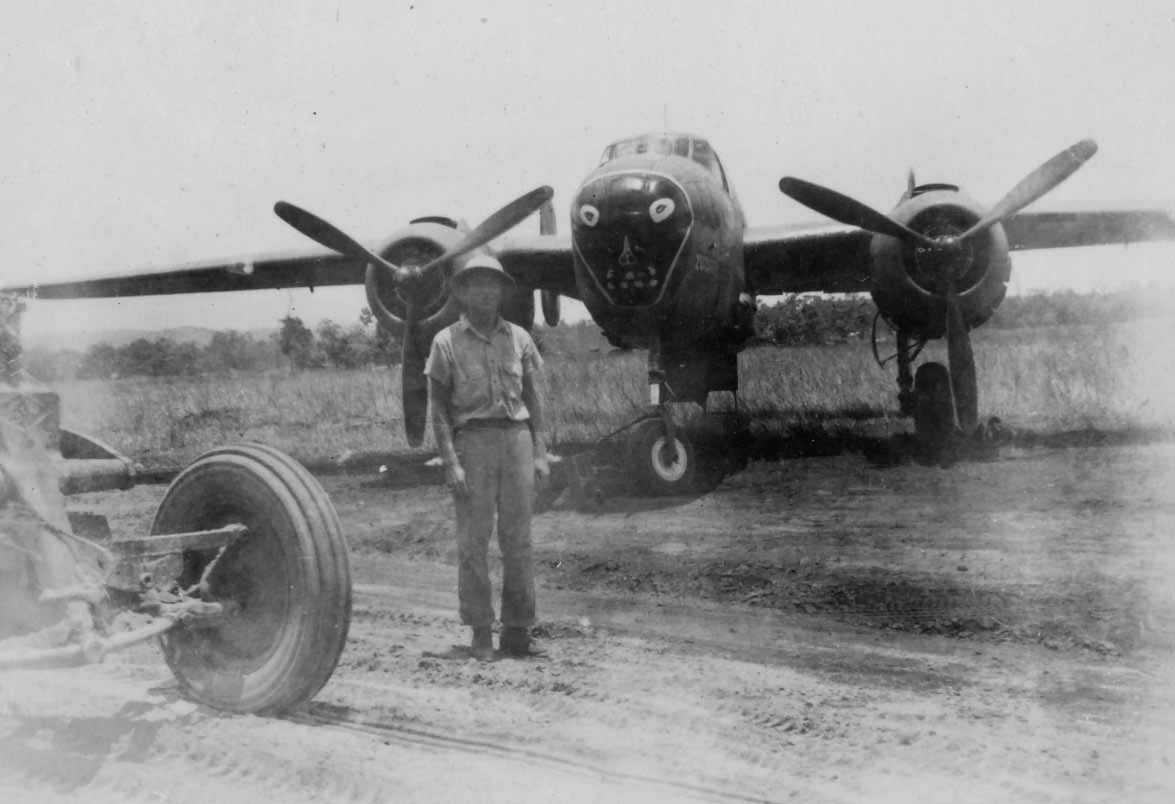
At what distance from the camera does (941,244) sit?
10883mm

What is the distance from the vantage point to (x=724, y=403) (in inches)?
733

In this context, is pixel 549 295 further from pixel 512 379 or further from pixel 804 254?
pixel 512 379

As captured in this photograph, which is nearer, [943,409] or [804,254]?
[943,409]

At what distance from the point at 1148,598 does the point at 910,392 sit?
6.94 meters

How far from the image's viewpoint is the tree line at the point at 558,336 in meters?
42.1

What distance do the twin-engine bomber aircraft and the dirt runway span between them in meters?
2.63

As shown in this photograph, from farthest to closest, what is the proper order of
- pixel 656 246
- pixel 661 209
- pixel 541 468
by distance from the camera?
1. pixel 656 246
2. pixel 661 209
3. pixel 541 468

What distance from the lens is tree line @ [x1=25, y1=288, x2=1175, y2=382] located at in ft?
138

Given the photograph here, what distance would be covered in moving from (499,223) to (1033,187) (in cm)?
569

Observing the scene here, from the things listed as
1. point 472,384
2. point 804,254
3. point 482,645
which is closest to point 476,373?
point 472,384

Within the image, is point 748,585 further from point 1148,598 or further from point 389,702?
point 389,702

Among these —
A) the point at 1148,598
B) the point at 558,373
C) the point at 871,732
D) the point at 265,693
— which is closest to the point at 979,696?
the point at 871,732

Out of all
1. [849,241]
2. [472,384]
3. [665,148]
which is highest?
[665,148]

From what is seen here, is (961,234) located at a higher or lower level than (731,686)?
higher
